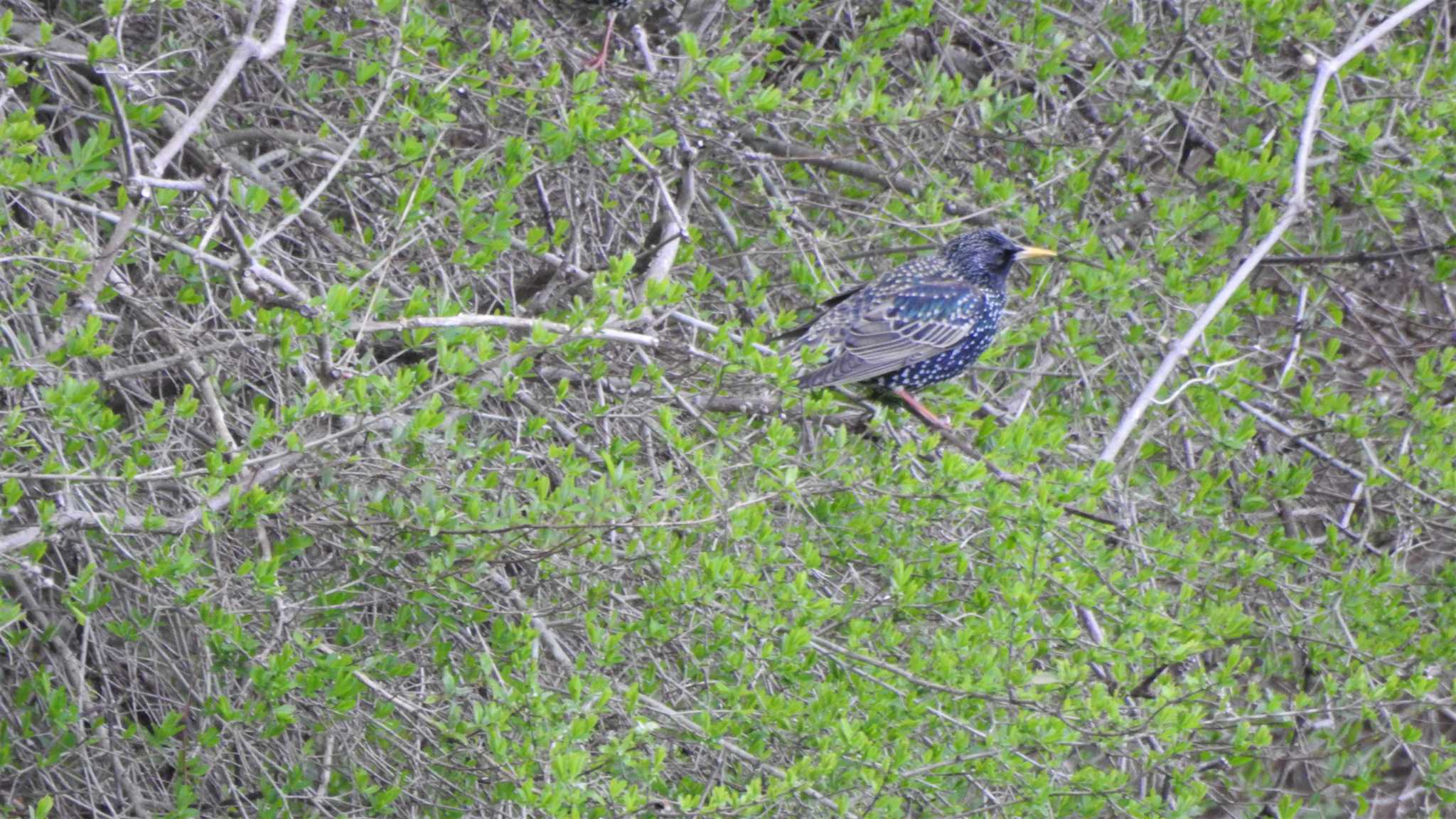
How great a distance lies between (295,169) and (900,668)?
2772 millimetres

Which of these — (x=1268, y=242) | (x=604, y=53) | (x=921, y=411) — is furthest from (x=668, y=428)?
(x=1268, y=242)

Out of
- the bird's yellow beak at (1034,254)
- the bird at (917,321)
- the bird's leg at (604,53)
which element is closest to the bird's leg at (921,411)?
the bird at (917,321)

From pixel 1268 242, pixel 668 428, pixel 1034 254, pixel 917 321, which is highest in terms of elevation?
pixel 668 428

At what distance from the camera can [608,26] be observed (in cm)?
578

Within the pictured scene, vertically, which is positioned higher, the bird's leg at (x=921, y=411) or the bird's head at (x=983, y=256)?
the bird's head at (x=983, y=256)

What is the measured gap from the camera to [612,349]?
518 centimetres

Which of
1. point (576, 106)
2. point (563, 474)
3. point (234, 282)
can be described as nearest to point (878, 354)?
point (576, 106)

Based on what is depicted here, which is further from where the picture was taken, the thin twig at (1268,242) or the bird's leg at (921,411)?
the bird's leg at (921,411)

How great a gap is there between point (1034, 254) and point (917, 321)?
547 mm

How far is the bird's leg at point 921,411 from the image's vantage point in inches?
212

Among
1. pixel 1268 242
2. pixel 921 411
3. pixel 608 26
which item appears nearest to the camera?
pixel 1268 242

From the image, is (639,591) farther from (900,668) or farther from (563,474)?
(900,668)

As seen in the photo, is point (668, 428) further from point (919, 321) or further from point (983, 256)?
point (983, 256)

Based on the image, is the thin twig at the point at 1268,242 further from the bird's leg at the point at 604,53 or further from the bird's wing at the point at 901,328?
the bird's leg at the point at 604,53
